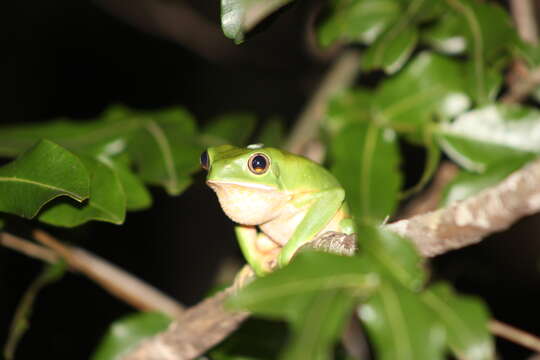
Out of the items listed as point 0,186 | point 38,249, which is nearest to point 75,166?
point 0,186

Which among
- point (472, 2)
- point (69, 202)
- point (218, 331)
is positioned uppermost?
point (472, 2)

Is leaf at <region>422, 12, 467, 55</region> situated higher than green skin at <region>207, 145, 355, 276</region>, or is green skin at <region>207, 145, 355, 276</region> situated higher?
leaf at <region>422, 12, 467, 55</region>

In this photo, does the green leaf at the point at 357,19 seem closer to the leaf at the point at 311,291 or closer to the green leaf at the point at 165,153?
the green leaf at the point at 165,153

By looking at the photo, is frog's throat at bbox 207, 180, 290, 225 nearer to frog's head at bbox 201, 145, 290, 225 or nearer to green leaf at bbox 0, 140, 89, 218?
frog's head at bbox 201, 145, 290, 225

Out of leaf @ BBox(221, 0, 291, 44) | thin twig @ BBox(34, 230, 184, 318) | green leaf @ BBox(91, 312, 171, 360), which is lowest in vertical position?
green leaf @ BBox(91, 312, 171, 360)

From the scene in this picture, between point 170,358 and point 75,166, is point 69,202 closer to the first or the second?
point 75,166

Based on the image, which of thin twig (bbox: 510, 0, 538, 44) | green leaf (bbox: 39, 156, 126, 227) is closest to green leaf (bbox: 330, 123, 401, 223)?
green leaf (bbox: 39, 156, 126, 227)

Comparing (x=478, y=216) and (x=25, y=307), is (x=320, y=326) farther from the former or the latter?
(x=25, y=307)
